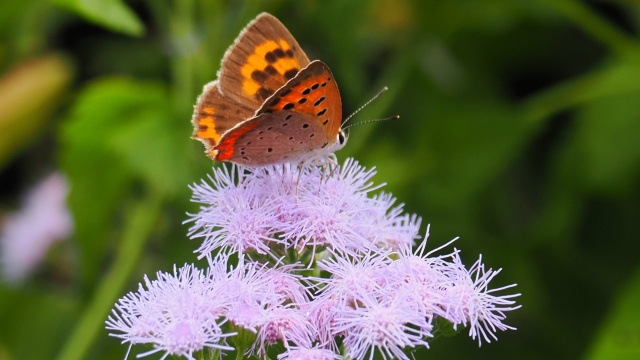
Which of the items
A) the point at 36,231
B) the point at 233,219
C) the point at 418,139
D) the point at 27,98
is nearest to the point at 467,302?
the point at 233,219

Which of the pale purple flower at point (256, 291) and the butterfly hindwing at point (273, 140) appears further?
the butterfly hindwing at point (273, 140)

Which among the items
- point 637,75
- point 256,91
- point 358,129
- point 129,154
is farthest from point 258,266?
point 637,75

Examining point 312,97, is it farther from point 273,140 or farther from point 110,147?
point 110,147

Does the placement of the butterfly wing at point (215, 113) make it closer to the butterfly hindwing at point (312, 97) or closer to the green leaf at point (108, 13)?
the butterfly hindwing at point (312, 97)

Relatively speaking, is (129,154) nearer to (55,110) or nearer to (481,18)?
(55,110)

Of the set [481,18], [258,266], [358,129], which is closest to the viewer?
[258,266]

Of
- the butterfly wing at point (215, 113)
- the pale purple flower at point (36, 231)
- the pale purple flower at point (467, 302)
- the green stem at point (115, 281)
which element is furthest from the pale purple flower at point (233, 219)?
the pale purple flower at point (36, 231)

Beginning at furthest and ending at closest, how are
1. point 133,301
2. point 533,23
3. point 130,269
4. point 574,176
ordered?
1. point 533,23
2. point 574,176
3. point 130,269
4. point 133,301
